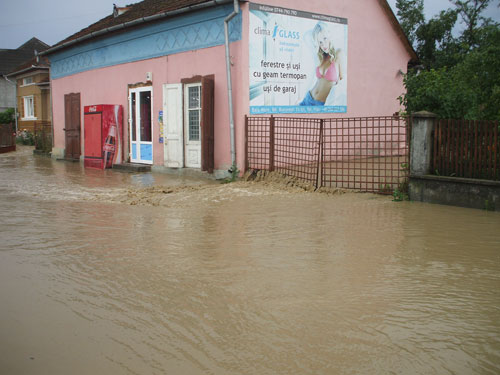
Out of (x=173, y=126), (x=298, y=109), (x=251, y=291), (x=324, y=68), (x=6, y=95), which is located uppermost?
(x=6, y=95)

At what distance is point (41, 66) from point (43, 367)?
2887 cm

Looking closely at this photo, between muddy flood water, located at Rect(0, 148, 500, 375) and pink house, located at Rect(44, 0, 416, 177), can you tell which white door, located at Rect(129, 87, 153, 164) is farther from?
muddy flood water, located at Rect(0, 148, 500, 375)

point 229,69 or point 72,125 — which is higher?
point 229,69

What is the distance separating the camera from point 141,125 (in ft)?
51.3

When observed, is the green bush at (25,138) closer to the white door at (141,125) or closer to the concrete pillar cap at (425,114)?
the white door at (141,125)

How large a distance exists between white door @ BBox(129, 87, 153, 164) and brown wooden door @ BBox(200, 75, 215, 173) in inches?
125

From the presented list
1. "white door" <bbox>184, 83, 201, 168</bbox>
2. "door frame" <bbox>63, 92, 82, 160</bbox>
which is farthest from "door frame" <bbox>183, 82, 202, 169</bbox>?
"door frame" <bbox>63, 92, 82, 160</bbox>

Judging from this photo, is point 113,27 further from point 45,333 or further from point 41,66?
point 41,66

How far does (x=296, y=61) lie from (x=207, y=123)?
2751mm

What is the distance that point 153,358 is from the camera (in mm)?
3184

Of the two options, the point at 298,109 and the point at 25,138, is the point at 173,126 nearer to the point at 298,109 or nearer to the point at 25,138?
the point at 298,109

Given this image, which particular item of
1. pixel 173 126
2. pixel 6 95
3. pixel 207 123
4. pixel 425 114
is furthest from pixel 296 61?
pixel 6 95

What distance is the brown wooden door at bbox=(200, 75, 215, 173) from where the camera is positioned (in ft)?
40.0

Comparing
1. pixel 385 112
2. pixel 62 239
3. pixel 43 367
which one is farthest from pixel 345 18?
pixel 43 367
